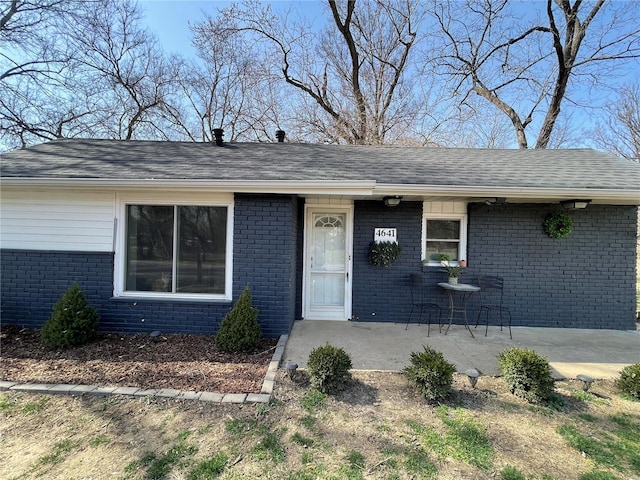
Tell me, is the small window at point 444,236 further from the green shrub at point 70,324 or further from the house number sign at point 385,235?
the green shrub at point 70,324

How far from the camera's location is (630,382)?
3.32m

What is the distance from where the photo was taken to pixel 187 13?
40.8 ft

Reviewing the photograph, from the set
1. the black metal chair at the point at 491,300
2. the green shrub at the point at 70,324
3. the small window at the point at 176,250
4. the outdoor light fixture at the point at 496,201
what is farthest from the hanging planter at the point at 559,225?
the green shrub at the point at 70,324

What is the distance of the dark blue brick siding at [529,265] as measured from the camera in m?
5.65

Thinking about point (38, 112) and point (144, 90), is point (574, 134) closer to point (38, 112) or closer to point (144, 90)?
point (144, 90)

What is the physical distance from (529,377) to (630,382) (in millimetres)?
1195

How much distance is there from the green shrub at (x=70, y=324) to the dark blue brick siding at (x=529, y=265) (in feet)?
13.5

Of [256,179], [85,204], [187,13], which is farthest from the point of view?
[187,13]

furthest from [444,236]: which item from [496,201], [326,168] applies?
[326,168]

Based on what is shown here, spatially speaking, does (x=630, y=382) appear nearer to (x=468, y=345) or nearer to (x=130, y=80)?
(x=468, y=345)

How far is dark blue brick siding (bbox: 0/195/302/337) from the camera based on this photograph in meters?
4.71

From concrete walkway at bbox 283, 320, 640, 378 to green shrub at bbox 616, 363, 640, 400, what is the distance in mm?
345

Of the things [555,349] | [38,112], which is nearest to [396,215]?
[555,349]

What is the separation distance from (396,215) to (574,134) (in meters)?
16.2
